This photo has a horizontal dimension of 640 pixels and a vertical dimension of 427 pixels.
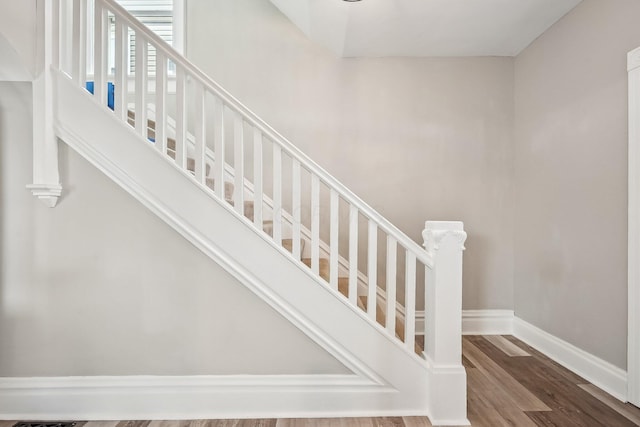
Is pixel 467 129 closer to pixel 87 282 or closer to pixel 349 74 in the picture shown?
pixel 349 74

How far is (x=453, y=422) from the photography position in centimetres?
189

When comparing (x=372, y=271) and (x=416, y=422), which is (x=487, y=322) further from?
(x=372, y=271)

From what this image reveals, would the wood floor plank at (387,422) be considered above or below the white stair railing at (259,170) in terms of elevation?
below

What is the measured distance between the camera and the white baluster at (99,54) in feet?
6.48

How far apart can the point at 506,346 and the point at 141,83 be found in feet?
10.1

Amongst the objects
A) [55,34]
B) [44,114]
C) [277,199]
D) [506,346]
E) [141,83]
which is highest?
[55,34]

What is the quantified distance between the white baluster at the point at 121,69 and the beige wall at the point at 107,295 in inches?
13.0

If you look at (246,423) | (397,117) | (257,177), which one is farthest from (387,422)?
(397,117)

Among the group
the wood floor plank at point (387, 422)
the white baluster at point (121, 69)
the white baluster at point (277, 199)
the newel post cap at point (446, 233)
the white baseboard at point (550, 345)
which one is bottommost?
the wood floor plank at point (387, 422)

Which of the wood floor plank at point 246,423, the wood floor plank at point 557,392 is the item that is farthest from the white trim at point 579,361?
the wood floor plank at point 246,423

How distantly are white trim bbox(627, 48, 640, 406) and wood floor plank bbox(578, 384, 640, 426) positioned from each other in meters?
0.05

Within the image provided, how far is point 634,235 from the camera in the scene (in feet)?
6.71

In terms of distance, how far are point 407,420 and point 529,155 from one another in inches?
89.2

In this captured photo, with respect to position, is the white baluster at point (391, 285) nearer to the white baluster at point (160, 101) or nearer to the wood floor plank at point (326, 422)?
the wood floor plank at point (326, 422)
